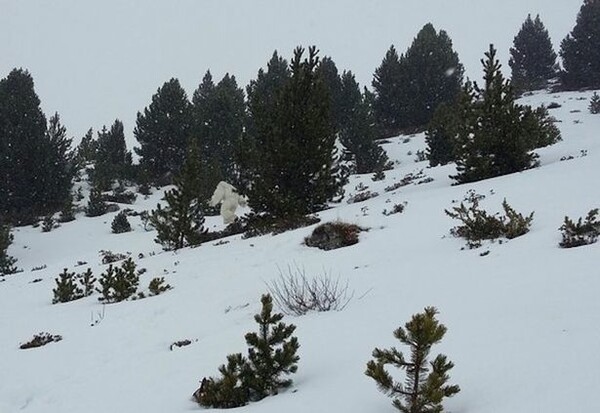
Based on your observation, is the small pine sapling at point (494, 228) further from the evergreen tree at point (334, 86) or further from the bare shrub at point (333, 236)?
the evergreen tree at point (334, 86)

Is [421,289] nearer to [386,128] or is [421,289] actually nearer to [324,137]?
[324,137]

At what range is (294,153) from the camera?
15.0 meters

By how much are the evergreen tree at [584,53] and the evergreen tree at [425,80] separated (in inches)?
416

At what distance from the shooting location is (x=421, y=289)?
18.6ft

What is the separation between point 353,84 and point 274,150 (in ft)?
76.0

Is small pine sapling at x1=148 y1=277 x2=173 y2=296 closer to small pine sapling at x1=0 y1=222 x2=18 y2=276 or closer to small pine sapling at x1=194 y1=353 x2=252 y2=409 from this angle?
small pine sapling at x1=194 y1=353 x2=252 y2=409

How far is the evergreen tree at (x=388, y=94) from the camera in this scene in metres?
40.5

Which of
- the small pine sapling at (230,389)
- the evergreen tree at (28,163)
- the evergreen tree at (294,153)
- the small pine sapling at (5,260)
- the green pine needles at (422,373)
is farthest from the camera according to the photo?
the evergreen tree at (28,163)

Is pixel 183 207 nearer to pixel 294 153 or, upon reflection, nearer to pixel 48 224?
pixel 294 153

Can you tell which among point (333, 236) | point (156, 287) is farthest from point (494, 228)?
point (156, 287)

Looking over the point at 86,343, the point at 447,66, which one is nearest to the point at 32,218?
the point at 86,343

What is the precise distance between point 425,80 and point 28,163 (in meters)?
30.5

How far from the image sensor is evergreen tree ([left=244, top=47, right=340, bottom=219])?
14.9 meters

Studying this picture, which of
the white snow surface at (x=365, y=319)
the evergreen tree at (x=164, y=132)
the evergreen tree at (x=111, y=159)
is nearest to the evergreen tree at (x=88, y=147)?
the evergreen tree at (x=111, y=159)
